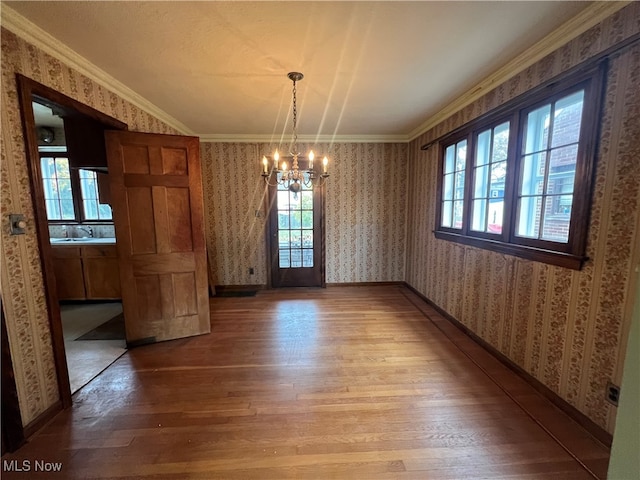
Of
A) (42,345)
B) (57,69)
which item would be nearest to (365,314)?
(42,345)

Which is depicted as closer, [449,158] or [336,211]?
[449,158]

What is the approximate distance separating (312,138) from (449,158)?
82.4 inches

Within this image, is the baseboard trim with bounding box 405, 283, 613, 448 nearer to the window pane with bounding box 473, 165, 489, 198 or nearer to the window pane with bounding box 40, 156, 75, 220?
the window pane with bounding box 473, 165, 489, 198

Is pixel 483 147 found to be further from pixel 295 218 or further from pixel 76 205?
pixel 76 205

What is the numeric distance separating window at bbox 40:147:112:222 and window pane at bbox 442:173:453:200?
16.5 ft


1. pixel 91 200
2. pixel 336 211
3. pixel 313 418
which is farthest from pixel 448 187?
pixel 91 200

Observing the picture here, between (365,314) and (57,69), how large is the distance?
3.61 meters

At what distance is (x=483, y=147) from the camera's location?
104 inches

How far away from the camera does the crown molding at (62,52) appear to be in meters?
1.51

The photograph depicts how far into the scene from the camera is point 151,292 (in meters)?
2.69

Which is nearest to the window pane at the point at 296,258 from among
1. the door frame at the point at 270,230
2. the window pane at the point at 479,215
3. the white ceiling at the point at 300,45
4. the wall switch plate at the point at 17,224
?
the door frame at the point at 270,230

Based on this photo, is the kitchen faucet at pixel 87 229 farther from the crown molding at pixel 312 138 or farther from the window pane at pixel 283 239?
the window pane at pixel 283 239

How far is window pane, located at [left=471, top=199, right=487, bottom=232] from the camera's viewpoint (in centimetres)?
262

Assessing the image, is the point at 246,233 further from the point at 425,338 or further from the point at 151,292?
the point at 425,338
